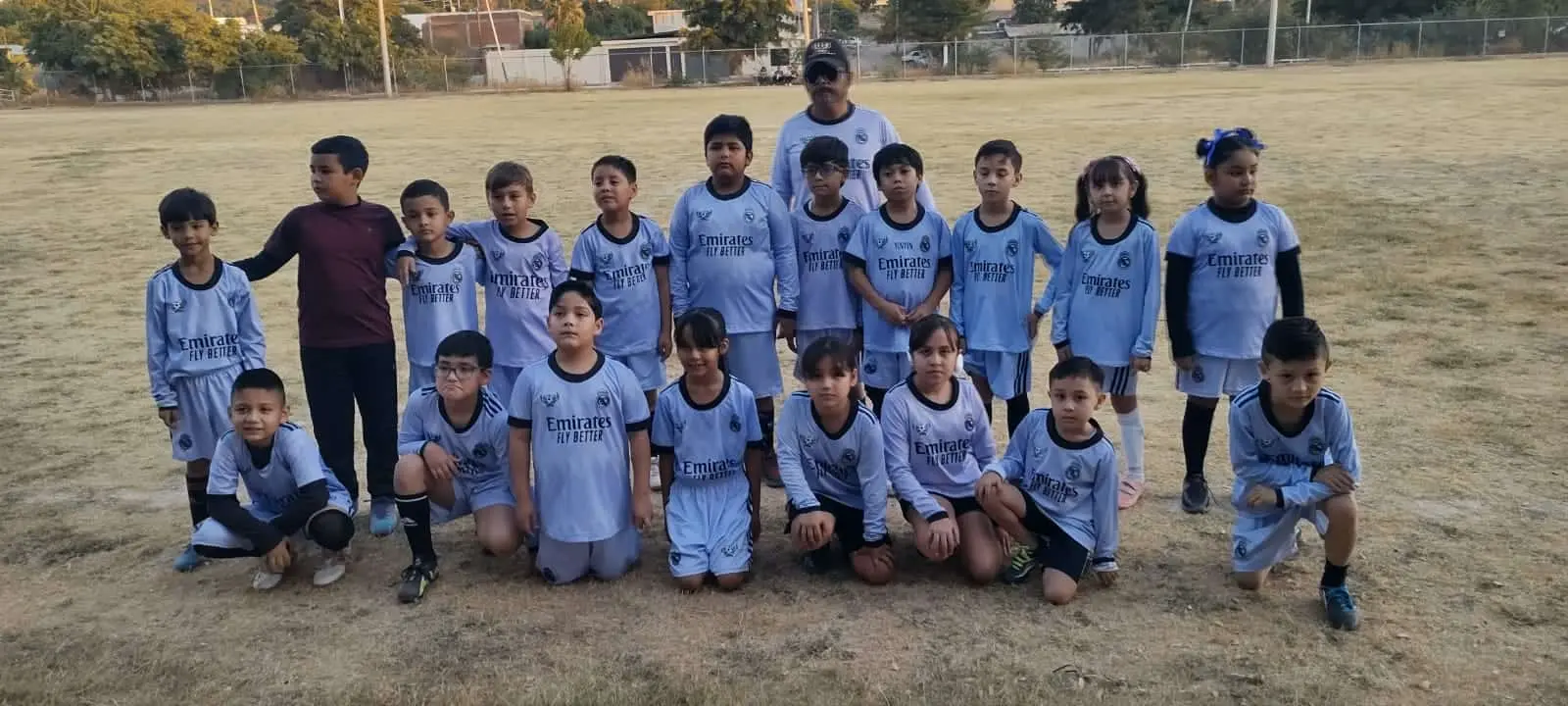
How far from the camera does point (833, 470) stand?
409cm

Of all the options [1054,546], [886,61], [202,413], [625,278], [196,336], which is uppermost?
[886,61]

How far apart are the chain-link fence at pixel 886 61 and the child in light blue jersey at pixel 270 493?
41641mm

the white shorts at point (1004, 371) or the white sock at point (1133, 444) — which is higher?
the white shorts at point (1004, 371)

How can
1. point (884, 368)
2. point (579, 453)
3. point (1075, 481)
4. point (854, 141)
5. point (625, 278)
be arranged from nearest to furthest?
point (1075, 481) → point (579, 453) → point (625, 278) → point (884, 368) → point (854, 141)

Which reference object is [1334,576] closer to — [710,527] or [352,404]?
[710,527]

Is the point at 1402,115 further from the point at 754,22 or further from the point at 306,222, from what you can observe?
the point at 754,22

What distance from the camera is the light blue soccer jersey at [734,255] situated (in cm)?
481

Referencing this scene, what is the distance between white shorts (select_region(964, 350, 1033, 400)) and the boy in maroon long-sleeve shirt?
2470 mm

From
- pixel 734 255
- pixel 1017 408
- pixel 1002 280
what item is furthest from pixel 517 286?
pixel 1017 408

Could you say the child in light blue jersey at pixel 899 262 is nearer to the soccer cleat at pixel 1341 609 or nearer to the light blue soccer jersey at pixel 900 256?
the light blue soccer jersey at pixel 900 256

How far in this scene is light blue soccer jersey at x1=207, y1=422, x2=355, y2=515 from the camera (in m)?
3.97

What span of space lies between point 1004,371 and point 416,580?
245 cm

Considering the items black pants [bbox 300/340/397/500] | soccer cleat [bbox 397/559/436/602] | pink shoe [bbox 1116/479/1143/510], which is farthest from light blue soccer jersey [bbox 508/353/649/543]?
pink shoe [bbox 1116/479/1143/510]

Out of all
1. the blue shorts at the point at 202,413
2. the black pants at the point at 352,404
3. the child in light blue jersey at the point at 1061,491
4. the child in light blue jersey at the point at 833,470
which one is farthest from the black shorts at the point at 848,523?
the blue shorts at the point at 202,413
